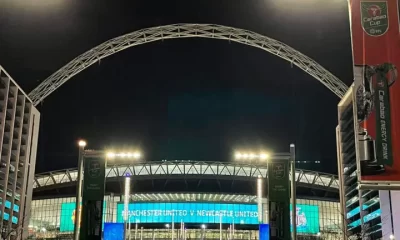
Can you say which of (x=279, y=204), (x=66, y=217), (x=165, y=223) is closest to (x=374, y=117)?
(x=279, y=204)

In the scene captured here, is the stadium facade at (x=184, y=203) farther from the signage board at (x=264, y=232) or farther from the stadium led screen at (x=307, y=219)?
the signage board at (x=264, y=232)

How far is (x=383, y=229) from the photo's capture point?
6812 centimetres

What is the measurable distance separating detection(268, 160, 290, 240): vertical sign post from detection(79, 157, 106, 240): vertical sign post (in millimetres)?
11358

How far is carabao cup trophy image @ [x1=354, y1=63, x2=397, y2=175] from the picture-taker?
26.9 m

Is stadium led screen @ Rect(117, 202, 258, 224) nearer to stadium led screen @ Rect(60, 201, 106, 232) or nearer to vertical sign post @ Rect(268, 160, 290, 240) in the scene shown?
stadium led screen @ Rect(60, 201, 106, 232)

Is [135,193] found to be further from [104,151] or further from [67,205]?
[104,151]

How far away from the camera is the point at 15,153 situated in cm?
7294

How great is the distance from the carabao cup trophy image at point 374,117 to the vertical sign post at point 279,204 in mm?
8339

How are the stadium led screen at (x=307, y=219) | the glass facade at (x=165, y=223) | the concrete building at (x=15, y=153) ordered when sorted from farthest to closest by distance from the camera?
the stadium led screen at (x=307, y=219), the glass facade at (x=165, y=223), the concrete building at (x=15, y=153)

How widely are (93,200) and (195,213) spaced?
7664 cm

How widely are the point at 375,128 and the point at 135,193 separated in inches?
3321

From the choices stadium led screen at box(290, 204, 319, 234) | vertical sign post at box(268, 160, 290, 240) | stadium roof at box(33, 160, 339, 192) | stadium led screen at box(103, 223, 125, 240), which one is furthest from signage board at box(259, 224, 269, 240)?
stadium led screen at box(290, 204, 319, 234)

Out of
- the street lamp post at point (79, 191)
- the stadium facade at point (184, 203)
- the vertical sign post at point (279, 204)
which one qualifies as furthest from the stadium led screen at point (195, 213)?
the street lamp post at point (79, 191)

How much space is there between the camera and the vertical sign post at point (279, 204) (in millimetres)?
34750
